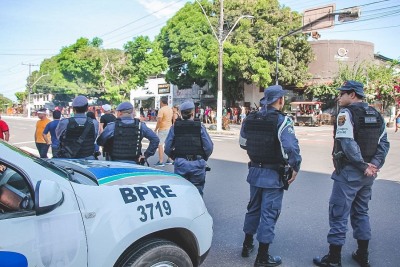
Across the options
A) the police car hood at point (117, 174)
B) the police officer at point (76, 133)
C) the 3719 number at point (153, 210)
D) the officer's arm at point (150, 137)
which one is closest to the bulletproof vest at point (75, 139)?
the police officer at point (76, 133)

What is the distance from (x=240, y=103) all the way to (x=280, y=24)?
7.89m

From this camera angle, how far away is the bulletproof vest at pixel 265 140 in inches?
135

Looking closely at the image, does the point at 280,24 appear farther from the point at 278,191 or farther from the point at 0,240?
the point at 0,240

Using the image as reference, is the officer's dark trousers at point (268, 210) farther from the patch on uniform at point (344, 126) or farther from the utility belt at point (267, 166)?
the patch on uniform at point (344, 126)

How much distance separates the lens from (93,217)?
6.42 ft

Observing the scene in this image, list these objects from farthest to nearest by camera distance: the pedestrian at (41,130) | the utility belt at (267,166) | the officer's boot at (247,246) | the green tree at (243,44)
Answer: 1. the green tree at (243,44)
2. the pedestrian at (41,130)
3. the officer's boot at (247,246)
4. the utility belt at (267,166)

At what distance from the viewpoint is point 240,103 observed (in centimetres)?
3334

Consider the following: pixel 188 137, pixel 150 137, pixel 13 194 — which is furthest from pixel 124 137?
pixel 13 194

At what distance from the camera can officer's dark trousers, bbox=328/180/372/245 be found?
342cm

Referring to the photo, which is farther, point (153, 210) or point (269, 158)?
point (269, 158)

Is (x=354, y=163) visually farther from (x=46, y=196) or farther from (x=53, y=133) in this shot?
(x=53, y=133)

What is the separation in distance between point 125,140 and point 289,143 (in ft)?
6.90

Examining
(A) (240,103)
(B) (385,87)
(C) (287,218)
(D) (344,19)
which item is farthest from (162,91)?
(C) (287,218)

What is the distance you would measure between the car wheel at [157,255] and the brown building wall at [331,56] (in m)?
33.5
